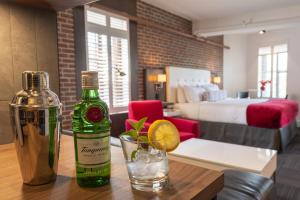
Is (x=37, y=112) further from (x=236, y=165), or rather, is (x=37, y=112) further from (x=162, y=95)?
(x=162, y=95)

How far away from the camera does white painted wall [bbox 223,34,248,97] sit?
7.79m

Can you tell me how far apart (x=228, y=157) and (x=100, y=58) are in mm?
2602

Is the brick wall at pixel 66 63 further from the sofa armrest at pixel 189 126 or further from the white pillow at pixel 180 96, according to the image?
the white pillow at pixel 180 96

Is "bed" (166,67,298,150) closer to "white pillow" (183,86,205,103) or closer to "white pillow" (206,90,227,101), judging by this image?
"white pillow" (183,86,205,103)

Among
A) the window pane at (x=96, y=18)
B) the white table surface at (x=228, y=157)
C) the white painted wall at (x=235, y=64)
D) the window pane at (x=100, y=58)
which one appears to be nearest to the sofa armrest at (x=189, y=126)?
the white table surface at (x=228, y=157)

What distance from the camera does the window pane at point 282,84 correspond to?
24.1 feet

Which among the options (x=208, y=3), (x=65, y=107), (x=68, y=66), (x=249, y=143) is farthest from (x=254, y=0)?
(x=65, y=107)

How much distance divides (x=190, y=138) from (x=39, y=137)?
9.38 feet

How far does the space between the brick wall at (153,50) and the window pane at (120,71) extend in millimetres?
345

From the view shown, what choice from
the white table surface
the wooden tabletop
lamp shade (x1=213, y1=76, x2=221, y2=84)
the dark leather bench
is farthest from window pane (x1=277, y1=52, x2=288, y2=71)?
the wooden tabletop

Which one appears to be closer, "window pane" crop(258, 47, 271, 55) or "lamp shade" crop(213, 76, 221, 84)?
"lamp shade" crop(213, 76, 221, 84)

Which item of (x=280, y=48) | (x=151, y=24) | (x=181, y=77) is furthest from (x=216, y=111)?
(x=280, y=48)

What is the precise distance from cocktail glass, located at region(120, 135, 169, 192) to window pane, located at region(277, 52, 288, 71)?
784 cm

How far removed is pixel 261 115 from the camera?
3961 mm
